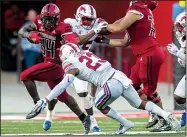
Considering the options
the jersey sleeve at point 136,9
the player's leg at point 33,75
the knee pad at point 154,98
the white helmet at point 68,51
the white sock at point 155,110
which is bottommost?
the knee pad at point 154,98

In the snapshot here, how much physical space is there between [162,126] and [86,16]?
6.28 feet

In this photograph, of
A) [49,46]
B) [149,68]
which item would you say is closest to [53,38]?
[49,46]

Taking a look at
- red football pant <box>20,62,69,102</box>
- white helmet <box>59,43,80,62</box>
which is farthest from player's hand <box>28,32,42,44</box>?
white helmet <box>59,43,80,62</box>

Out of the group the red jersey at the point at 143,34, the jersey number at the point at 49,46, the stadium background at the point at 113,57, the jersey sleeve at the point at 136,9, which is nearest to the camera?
the jersey sleeve at the point at 136,9

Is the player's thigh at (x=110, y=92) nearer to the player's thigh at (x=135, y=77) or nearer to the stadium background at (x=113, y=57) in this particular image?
the player's thigh at (x=135, y=77)

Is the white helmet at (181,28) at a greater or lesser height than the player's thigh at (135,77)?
greater

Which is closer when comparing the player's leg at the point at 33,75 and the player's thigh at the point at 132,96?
the player's thigh at the point at 132,96

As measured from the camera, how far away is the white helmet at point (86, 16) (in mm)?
11469

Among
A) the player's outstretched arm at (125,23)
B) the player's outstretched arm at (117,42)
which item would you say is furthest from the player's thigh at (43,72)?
the player's outstretched arm at (125,23)

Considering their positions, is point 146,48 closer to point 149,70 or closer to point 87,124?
point 149,70

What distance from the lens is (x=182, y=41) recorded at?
36.5 ft

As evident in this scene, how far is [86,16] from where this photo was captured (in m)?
11.5

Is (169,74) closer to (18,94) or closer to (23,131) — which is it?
(18,94)

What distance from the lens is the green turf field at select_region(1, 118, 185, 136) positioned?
36.8 feet
